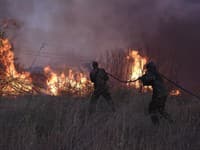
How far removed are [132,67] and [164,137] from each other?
17.3 m

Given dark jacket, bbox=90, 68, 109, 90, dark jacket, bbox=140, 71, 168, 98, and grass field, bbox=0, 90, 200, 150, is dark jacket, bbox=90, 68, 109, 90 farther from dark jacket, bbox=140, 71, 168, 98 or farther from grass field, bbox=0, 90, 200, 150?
grass field, bbox=0, 90, 200, 150

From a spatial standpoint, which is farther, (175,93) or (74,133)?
(175,93)

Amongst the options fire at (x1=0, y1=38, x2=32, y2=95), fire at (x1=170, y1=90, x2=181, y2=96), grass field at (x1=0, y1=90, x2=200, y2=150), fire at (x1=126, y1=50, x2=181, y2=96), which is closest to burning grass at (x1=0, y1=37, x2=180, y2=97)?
fire at (x1=0, y1=38, x2=32, y2=95)

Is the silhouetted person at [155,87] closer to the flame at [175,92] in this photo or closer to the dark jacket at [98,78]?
the dark jacket at [98,78]

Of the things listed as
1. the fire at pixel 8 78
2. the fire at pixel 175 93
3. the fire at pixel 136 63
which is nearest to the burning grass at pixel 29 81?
the fire at pixel 8 78

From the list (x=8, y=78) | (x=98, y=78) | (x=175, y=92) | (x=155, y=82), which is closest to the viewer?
(x=8, y=78)

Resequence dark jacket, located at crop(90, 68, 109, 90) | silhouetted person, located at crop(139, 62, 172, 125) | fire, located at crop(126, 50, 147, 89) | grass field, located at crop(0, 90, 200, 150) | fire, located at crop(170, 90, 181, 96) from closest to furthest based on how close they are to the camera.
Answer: grass field, located at crop(0, 90, 200, 150)
silhouetted person, located at crop(139, 62, 172, 125)
dark jacket, located at crop(90, 68, 109, 90)
fire, located at crop(170, 90, 181, 96)
fire, located at crop(126, 50, 147, 89)

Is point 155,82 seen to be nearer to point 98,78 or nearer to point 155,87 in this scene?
point 155,87

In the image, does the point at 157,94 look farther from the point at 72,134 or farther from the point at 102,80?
the point at 72,134

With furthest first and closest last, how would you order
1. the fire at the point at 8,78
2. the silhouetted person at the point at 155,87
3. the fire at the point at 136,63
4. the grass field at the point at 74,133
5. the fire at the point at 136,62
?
the fire at the point at 136,62
the fire at the point at 136,63
the silhouetted person at the point at 155,87
the fire at the point at 8,78
the grass field at the point at 74,133

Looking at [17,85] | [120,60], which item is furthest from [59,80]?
[120,60]

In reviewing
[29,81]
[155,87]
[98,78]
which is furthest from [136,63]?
[29,81]

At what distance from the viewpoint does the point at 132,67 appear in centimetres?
2327

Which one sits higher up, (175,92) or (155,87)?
(155,87)
